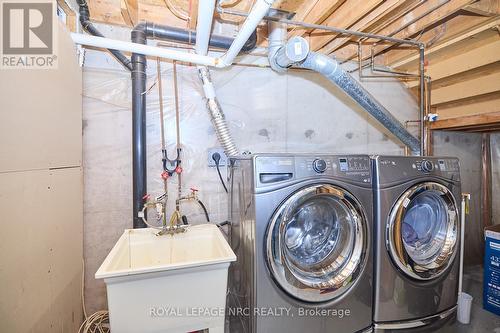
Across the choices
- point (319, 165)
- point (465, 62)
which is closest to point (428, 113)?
point (465, 62)

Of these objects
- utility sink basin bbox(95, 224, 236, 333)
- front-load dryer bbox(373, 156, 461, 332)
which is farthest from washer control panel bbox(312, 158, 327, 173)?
utility sink basin bbox(95, 224, 236, 333)

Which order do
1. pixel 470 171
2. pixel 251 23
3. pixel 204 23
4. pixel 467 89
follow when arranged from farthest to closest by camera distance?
1. pixel 470 171
2. pixel 467 89
3. pixel 204 23
4. pixel 251 23

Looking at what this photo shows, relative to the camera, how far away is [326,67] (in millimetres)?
1804

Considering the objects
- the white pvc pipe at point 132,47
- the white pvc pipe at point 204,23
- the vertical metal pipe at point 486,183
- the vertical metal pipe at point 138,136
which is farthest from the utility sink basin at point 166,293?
the vertical metal pipe at point 486,183

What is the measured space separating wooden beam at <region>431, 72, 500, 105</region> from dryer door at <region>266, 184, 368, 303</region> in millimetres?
1621

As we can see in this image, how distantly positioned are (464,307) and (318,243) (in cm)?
128

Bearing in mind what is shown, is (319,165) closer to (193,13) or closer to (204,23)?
(204,23)

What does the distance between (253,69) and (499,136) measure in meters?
3.05

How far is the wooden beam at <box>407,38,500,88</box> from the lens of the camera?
67.6 inches

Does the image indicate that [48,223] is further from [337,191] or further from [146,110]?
[337,191]

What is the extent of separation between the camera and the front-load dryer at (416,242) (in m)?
1.42

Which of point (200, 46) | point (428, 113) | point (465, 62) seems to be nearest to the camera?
point (200, 46)

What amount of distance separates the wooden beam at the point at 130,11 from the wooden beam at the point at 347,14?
140 centimetres

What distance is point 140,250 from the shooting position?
58.4 inches
